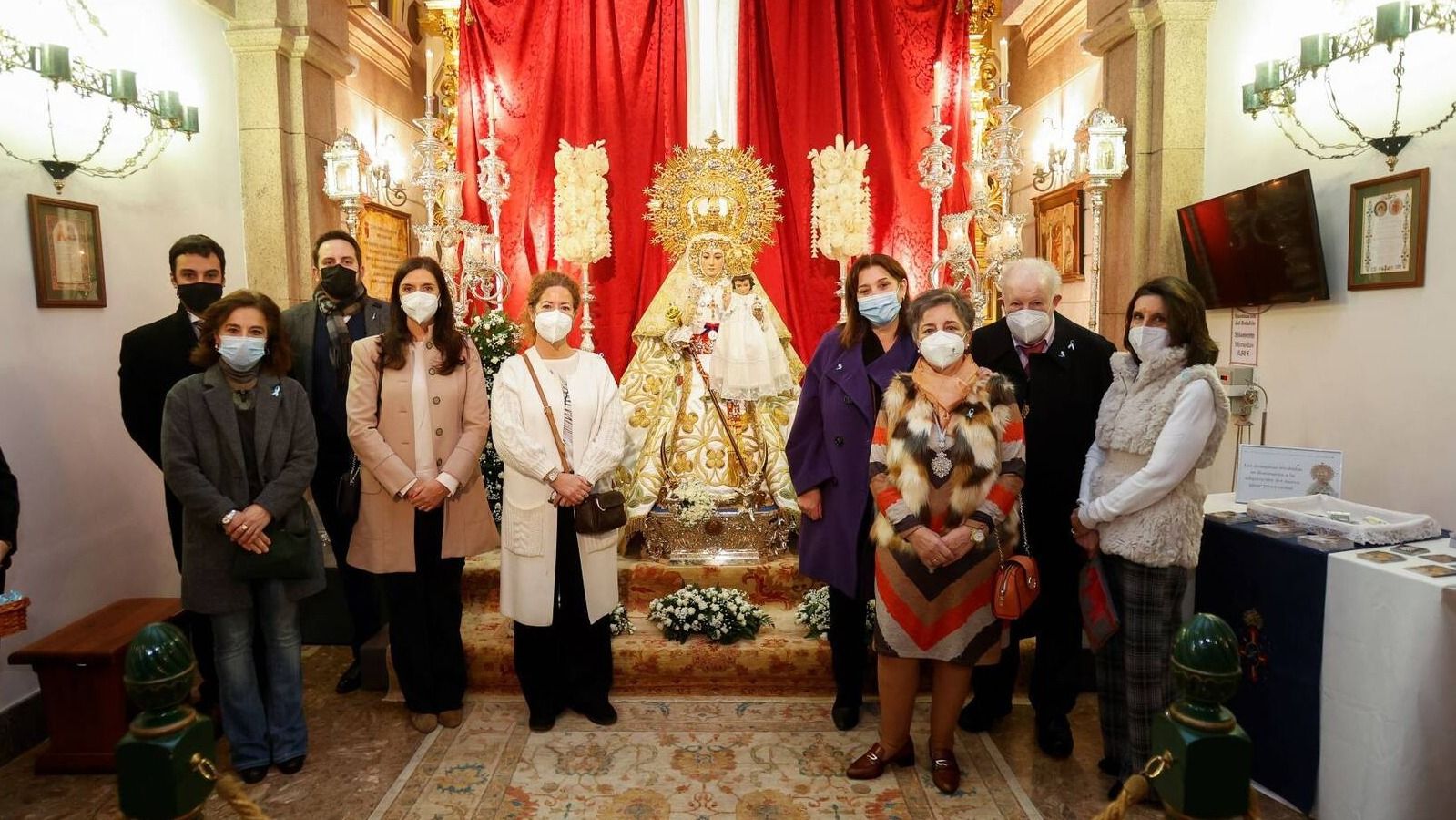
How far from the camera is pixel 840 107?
20.8ft

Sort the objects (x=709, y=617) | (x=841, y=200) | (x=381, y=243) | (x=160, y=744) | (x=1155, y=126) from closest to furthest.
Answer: (x=160, y=744) < (x=709, y=617) < (x=1155, y=126) < (x=841, y=200) < (x=381, y=243)

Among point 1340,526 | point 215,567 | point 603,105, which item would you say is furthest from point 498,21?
point 1340,526

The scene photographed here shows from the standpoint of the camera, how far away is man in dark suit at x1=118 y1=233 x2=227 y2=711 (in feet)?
11.4

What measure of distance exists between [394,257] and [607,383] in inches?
184

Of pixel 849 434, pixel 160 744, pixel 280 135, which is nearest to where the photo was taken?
pixel 160 744

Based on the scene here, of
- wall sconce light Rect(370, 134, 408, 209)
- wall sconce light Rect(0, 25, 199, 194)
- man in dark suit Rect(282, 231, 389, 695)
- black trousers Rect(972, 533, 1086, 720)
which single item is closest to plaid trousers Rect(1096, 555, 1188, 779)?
black trousers Rect(972, 533, 1086, 720)

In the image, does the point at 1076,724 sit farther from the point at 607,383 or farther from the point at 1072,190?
the point at 1072,190

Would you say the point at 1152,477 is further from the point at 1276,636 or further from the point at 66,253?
the point at 66,253

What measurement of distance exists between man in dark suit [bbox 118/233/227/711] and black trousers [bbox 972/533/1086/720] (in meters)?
3.43

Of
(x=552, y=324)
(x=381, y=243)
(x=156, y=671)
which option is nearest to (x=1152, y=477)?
(x=552, y=324)

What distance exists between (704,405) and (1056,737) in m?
2.59

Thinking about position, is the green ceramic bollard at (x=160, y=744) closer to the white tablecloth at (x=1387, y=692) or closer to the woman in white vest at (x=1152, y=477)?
the woman in white vest at (x=1152, y=477)

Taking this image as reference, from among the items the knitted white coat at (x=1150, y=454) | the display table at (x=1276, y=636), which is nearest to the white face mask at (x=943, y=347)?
the knitted white coat at (x=1150, y=454)

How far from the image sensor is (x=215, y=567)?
3070mm
